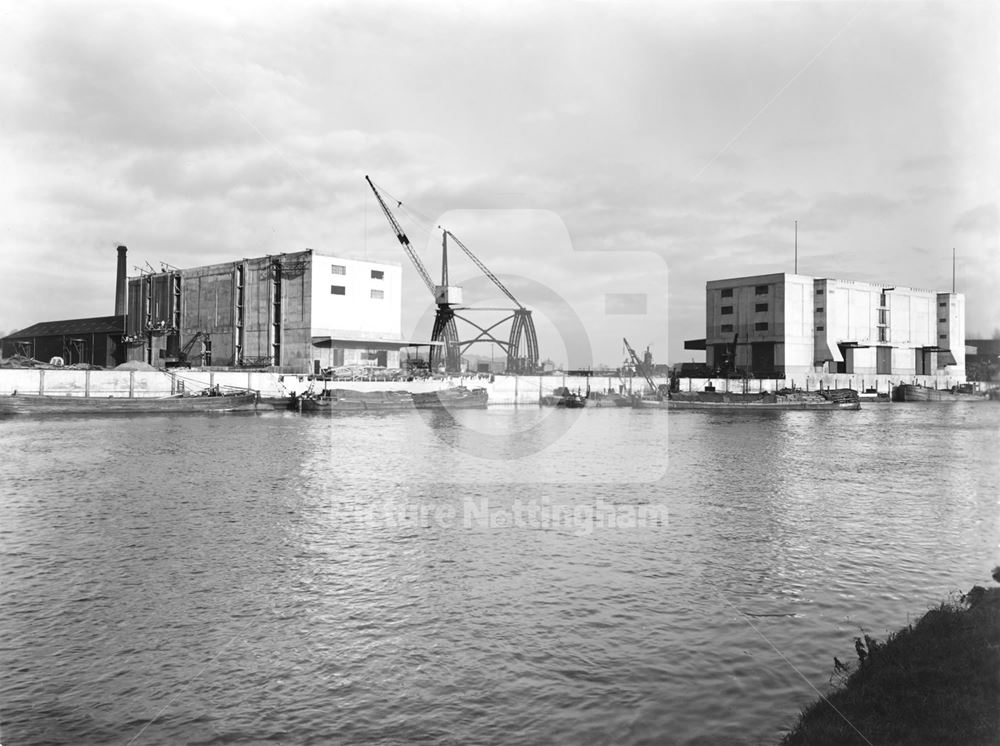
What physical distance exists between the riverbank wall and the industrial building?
4636mm

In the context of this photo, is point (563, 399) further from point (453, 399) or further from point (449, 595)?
point (449, 595)

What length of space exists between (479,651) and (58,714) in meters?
5.68

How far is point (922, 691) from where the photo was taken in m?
7.83

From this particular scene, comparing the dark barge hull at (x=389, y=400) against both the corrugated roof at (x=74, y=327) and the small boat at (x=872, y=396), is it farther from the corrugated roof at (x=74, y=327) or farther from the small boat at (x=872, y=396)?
the small boat at (x=872, y=396)

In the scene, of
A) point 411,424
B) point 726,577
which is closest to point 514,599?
point 726,577

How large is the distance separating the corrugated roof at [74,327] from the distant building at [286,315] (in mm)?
7407

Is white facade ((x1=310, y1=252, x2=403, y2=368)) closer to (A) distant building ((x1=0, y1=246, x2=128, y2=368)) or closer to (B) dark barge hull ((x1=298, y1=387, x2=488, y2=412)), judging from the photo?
(B) dark barge hull ((x1=298, y1=387, x2=488, y2=412))

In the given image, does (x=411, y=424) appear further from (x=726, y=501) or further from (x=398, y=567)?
(x=398, y=567)

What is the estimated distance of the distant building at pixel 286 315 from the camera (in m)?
80.4

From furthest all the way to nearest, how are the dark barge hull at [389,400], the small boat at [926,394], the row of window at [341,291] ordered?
1. the small boat at [926,394]
2. the row of window at [341,291]
3. the dark barge hull at [389,400]

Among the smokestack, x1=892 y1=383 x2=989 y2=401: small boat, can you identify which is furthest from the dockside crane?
x1=892 y1=383 x2=989 y2=401: small boat

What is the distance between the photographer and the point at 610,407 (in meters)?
93.7

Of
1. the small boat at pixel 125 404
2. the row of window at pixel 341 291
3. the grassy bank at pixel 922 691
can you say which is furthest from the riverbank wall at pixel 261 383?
the grassy bank at pixel 922 691

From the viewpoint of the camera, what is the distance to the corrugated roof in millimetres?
99875
